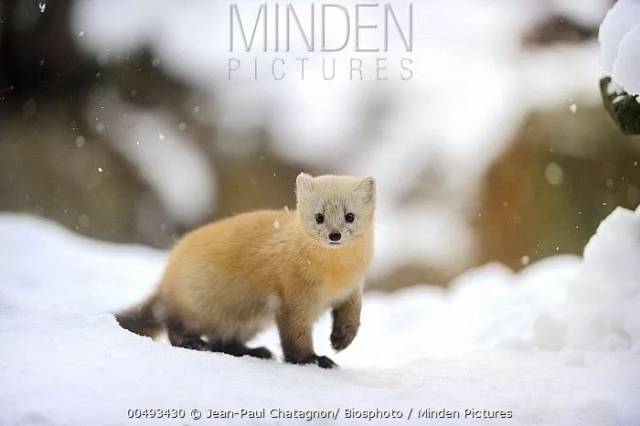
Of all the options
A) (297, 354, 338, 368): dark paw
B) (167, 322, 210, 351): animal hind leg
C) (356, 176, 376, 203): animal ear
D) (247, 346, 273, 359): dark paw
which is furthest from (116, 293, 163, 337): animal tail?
(356, 176, 376, 203): animal ear

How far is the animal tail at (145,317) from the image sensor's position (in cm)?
404

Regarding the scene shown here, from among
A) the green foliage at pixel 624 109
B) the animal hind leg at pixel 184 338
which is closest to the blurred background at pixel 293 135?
the green foliage at pixel 624 109

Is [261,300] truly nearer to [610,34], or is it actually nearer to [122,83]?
[610,34]

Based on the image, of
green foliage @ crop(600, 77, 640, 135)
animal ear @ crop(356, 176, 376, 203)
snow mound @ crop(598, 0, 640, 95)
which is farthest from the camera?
green foliage @ crop(600, 77, 640, 135)

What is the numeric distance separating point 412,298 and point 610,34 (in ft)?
10.6

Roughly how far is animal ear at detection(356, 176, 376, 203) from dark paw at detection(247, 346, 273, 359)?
102 cm

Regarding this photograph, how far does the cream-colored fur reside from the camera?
3.60 m

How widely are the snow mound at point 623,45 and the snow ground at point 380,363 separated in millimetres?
855

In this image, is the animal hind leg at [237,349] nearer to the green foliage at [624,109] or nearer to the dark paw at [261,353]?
the dark paw at [261,353]

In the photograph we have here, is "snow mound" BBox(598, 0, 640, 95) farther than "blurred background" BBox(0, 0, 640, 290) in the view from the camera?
No

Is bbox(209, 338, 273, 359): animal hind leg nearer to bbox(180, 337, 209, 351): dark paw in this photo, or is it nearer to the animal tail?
bbox(180, 337, 209, 351): dark paw

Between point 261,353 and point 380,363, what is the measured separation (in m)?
0.70

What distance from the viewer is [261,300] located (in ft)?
12.2

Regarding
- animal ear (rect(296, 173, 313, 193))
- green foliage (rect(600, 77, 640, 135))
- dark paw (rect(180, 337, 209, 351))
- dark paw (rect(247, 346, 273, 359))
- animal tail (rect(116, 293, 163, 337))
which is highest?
green foliage (rect(600, 77, 640, 135))
